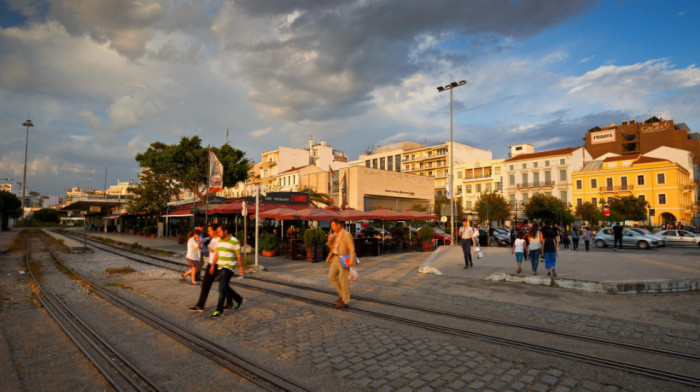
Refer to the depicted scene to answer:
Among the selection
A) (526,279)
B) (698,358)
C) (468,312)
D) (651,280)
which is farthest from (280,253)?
(698,358)

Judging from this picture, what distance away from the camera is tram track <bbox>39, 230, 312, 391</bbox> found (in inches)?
159

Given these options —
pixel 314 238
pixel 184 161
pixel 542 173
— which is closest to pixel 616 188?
pixel 542 173

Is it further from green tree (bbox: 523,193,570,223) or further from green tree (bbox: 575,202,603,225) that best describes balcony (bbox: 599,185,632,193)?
green tree (bbox: 523,193,570,223)

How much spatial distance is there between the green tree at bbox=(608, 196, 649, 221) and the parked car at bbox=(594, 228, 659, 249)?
2418 centimetres

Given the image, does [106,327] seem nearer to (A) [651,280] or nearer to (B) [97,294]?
(B) [97,294]

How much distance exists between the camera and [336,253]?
755 centimetres

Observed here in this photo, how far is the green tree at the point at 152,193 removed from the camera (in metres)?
40.8

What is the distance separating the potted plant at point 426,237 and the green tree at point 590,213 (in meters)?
36.7

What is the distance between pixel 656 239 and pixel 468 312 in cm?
2473

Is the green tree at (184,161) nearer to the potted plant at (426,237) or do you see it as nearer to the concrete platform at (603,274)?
the potted plant at (426,237)

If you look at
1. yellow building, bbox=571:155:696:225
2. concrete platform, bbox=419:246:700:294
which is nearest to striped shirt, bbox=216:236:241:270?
concrete platform, bbox=419:246:700:294

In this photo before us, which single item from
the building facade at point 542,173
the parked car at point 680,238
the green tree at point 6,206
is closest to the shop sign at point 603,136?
the building facade at point 542,173

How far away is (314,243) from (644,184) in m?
53.1

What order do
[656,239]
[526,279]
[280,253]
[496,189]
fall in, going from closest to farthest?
[526,279]
[280,253]
[656,239]
[496,189]
